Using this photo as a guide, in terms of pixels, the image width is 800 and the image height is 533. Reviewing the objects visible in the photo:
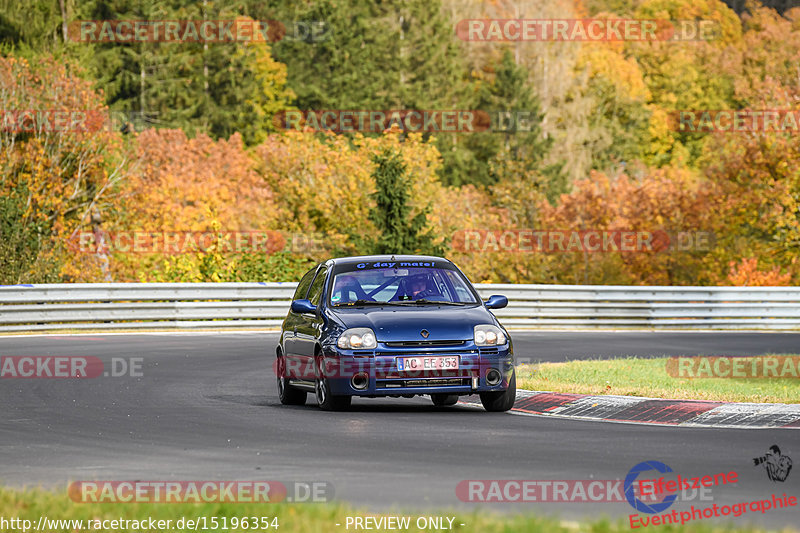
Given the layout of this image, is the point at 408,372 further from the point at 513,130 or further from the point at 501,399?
the point at 513,130

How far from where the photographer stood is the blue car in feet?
46.0

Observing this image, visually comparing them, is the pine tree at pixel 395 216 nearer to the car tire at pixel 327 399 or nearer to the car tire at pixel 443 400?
the car tire at pixel 443 400

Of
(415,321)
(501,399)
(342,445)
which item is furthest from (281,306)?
(342,445)

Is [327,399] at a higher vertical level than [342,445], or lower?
lower

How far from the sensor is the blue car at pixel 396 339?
14016 millimetres

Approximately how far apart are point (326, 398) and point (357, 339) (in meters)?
0.86

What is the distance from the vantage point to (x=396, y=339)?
14016 millimetres

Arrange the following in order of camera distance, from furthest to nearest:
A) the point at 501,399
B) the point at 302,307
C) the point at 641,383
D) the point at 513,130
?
the point at 513,130 → the point at 641,383 → the point at 302,307 → the point at 501,399

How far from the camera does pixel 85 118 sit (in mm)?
51875

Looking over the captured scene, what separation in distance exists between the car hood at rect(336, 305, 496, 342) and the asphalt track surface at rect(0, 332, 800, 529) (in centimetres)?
82

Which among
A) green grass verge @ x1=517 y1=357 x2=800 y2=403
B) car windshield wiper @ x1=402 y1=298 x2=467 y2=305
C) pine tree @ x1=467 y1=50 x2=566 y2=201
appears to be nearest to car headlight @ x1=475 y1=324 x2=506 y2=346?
car windshield wiper @ x1=402 y1=298 x2=467 y2=305

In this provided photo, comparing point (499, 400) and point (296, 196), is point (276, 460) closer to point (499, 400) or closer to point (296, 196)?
point (499, 400)

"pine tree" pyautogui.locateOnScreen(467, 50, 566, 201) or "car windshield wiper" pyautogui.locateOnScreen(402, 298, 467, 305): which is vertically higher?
"pine tree" pyautogui.locateOnScreen(467, 50, 566, 201)

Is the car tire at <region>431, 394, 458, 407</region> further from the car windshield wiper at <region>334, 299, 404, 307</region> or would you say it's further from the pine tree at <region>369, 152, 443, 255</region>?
the pine tree at <region>369, 152, 443, 255</region>
